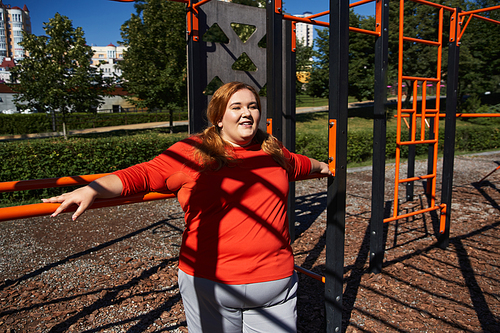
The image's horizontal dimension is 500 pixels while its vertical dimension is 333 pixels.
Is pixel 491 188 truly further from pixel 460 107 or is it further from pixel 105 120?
pixel 105 120

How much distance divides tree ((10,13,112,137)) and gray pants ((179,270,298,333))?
17222 millimetres

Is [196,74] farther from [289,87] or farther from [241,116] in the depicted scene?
[241,116]

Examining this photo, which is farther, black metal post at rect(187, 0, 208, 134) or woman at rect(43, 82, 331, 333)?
black metal post at rect(187, 0, 208, 134)

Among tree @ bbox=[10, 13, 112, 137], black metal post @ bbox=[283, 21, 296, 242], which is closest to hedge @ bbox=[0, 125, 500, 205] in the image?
black metal post @ bbox=[283, 21, 296, 242]

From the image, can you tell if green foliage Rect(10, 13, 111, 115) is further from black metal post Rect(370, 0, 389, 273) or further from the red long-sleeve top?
the red long-sleeve top

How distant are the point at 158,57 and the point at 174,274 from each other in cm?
1569

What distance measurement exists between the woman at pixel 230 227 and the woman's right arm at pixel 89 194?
0.10 m

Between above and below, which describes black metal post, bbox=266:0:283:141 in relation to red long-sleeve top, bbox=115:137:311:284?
above

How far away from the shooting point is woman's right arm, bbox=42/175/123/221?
119 cm

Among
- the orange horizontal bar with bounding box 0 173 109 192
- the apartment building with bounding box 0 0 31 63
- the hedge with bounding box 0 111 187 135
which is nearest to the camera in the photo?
the orange horizontal bar with bounding box 0 173 109 192

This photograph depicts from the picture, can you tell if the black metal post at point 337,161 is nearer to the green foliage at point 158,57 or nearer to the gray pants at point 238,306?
the gray pants at point 238,306

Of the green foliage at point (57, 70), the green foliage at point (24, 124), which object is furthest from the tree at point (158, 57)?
the green foliage at point (24, 124)

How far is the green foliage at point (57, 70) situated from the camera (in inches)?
643

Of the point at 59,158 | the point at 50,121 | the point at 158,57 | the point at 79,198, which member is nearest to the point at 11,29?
the point at 50,121
